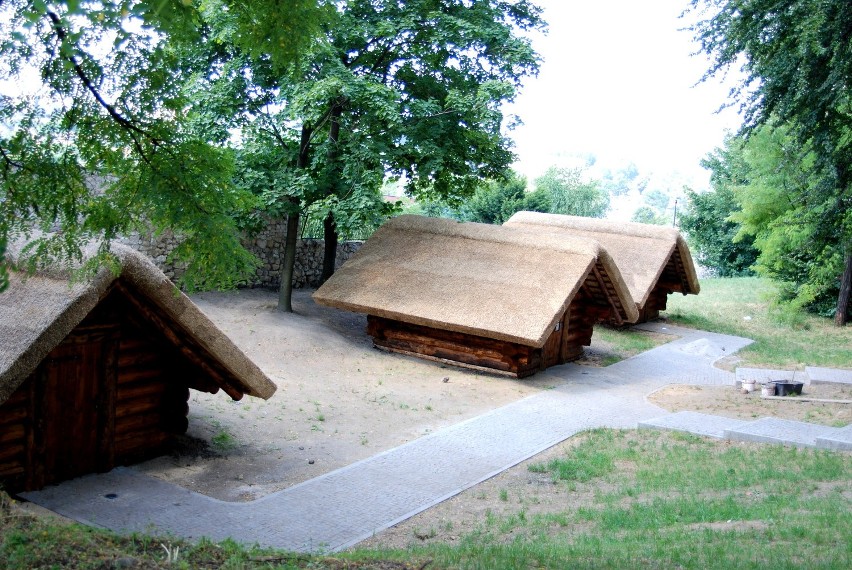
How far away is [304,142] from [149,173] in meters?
12.5

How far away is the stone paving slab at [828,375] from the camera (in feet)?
55.2

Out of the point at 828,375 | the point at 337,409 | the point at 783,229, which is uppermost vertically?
the point at 783,229

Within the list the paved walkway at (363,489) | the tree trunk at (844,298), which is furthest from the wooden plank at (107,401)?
the tree trunk at (844,298)

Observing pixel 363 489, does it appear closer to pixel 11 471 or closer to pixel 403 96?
pixel 11 471

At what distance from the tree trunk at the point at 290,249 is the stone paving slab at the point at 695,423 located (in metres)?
9.44

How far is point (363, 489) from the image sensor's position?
1034 cm

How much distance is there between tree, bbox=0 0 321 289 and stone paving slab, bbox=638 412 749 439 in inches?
310

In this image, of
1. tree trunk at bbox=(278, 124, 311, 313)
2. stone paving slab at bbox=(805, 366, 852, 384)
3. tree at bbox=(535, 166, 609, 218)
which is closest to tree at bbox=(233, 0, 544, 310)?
tree trunk at bbox=(278, 124, 311, 313)

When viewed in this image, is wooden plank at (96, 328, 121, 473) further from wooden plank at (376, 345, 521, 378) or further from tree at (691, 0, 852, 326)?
tree at (691, 0, 852, 326)

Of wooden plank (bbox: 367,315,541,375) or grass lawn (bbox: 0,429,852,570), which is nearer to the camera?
grass lawn (bbox: 0,429,852,570)

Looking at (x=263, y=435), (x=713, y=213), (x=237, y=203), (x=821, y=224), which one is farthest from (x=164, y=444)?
(x=713, y=213)

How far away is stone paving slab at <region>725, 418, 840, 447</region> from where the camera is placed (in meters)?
12.0

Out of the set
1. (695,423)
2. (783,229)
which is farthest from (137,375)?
(783,229)

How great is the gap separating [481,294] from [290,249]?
5284 mm
